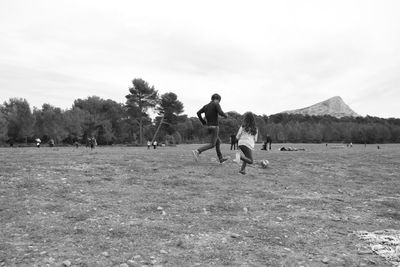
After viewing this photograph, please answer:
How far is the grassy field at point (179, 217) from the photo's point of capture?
4.58m

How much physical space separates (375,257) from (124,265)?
11.6 ft

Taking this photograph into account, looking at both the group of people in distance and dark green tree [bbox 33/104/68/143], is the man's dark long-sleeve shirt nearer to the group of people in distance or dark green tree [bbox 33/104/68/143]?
the group of people in distance

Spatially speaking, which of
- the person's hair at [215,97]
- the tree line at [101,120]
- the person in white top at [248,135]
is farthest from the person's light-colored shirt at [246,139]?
the tree line at [101,120]

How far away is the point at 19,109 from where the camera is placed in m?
70.2

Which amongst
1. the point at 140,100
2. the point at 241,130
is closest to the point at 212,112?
the point at 241,130

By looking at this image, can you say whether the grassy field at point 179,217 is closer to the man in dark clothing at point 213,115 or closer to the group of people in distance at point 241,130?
the group of people in distance at point 241,130

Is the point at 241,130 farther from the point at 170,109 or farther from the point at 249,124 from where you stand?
the point at 170,109

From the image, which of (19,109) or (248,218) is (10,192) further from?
(19,109)

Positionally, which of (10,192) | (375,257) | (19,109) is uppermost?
(19,109)

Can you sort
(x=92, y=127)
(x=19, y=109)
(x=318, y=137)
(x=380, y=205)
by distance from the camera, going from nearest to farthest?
(x=380, y=205) → (x=19, y=109) → (x=92, y=127) → (x=318, y=137)

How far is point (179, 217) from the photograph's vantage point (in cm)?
637

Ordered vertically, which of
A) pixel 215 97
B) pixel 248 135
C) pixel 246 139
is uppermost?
pixel 215 97

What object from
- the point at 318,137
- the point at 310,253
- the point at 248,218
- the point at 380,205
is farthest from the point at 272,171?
the point at 318,137

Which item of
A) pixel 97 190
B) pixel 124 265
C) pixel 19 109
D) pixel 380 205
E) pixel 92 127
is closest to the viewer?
pixel 124 265
